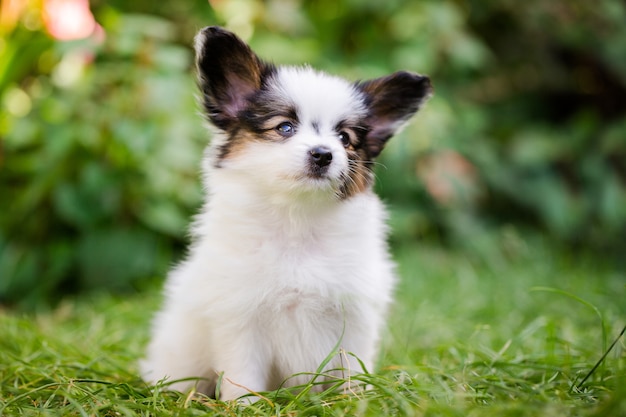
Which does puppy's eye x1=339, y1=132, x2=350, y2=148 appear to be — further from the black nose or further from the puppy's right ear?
the puppy's right ear

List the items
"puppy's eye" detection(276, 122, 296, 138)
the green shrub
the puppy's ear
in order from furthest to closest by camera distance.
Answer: the green shrub < the puppy's ear < "puppy's eye" detection(276, 122, 296, 138)

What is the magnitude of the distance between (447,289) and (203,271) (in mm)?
2671

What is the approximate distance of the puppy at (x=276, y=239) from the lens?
266 centimetres

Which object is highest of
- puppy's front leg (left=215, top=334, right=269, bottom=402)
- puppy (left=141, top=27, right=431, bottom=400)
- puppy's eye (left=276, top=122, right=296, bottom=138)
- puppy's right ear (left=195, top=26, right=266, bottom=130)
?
puppy's right ear (left=195, top=26, right=266, bottom=130)

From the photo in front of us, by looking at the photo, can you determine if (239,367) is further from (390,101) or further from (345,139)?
(390,101)

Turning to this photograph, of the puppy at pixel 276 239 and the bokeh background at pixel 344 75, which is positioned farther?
the bokeh background at pixel 344 75

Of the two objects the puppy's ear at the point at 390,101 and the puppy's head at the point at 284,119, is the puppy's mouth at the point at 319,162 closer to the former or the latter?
the puppy's head at the point at 284,119

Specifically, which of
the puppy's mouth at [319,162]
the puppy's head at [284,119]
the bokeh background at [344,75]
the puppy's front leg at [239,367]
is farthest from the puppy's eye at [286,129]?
the bokeh background at [344,75]

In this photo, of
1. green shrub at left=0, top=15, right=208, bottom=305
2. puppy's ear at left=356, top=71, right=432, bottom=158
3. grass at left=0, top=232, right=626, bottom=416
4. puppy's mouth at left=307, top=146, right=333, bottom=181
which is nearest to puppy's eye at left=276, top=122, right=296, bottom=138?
puppy's mouth at left=307, top=146, right=333, bottom=181

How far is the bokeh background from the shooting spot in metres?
4.85

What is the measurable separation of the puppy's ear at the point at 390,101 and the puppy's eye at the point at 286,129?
0.45 m

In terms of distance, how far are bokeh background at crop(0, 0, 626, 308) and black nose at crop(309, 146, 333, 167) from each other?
1710 millimetres

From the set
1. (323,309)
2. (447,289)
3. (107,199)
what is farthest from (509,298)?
(107,199)

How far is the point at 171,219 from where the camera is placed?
16.4 feet
